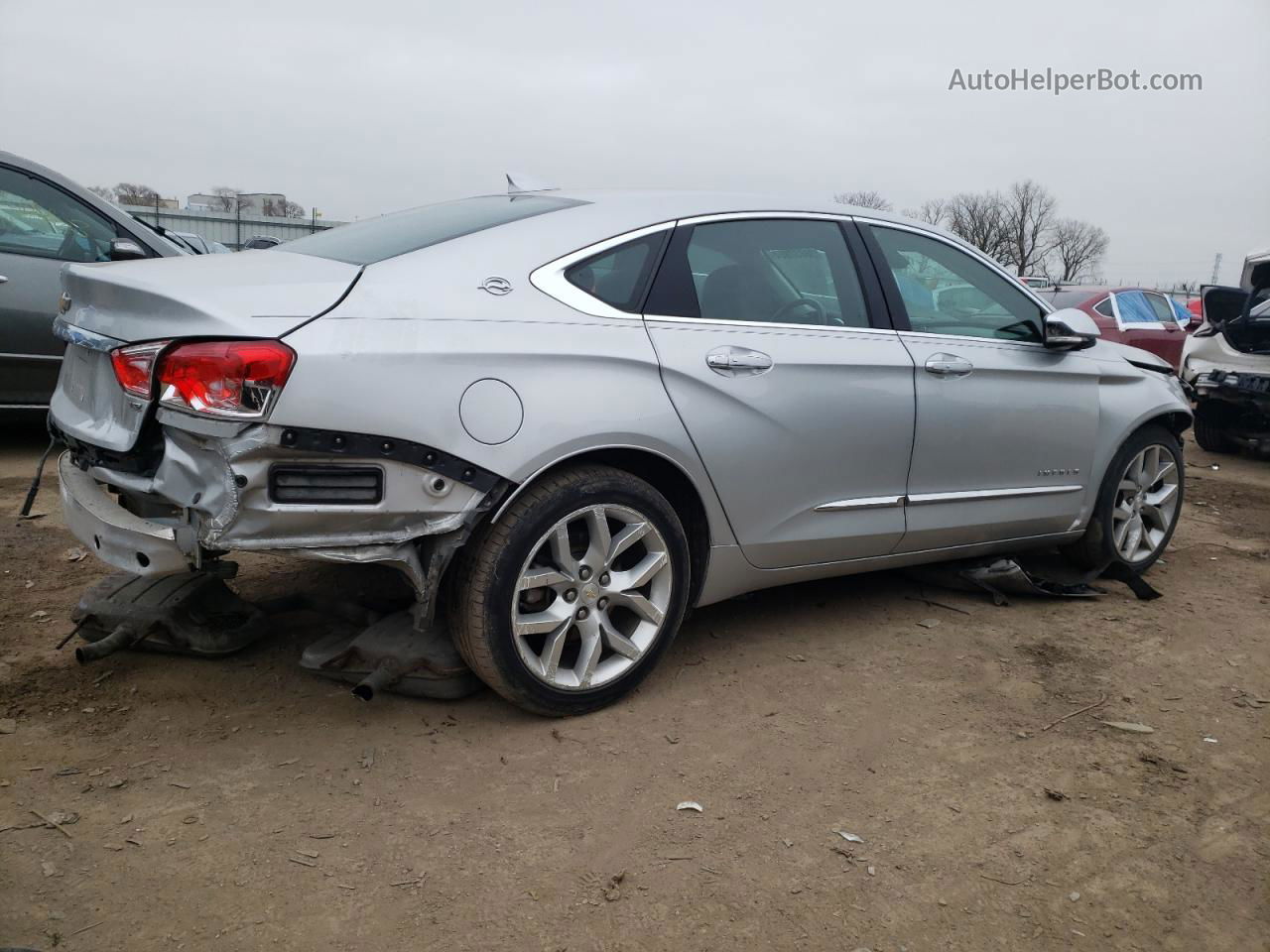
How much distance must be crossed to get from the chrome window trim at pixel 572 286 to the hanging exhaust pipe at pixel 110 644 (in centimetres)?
172

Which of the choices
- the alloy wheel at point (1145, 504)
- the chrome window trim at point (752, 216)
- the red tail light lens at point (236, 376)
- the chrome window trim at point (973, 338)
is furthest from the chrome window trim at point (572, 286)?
the alloy wheel at point (1145, 504)

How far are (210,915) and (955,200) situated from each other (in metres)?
70.3

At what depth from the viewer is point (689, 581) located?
3281 mm

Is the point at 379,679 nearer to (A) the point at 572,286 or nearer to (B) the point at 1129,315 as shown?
(A) the point at 572,286

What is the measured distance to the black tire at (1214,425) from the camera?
903 cm

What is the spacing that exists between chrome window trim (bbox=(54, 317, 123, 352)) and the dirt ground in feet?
3.50

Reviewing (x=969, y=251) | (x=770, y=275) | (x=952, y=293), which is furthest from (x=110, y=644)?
(x=969, y=251)

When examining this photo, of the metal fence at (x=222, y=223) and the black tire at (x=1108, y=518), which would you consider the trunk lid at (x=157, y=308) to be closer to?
the black tire at (x=1108, y=518)

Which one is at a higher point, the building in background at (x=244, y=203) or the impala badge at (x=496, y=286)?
the building in background at (x=244, y=203)

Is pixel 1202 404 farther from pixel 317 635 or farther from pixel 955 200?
pixel 955 200

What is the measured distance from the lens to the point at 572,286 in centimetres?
301

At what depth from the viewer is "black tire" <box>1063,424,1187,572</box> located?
464 centimetres

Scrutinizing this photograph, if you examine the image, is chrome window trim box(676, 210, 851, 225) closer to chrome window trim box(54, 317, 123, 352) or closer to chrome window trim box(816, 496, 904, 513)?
chrome window trim box(816, 496, 904, 513)

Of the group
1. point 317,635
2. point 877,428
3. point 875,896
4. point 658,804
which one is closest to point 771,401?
point 877,428
